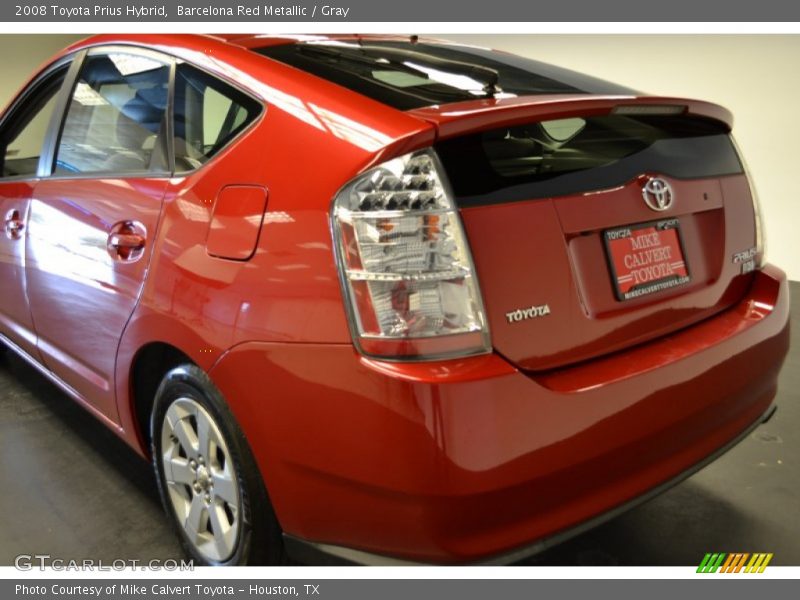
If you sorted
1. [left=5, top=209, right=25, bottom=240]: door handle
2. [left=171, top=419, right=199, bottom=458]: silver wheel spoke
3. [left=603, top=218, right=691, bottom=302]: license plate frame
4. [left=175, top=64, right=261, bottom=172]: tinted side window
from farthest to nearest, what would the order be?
[left=5, top=209, right=25, bottom=240]: door handle
[left=171, top=419, right=199, bottom=458]: silver wheel spoke
[left=175, top=64, right=261, bottom=172]: tinted side window
[left=603, top=218, right=691, bottom=302]: license plate frame

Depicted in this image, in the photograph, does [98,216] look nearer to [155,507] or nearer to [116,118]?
[116,118]

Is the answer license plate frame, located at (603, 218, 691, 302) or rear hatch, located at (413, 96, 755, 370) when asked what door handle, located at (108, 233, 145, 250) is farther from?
license plate frame, located at (603, 218, 691, 302)

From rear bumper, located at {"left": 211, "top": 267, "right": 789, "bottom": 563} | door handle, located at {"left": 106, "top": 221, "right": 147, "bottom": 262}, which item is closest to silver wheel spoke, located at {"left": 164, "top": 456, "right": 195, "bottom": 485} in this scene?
rear bumper, located at {"left": 211, "top": 267, "right": 789, "bottom": 563}

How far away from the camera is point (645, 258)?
4.43 feet

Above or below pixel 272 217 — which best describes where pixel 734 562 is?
below

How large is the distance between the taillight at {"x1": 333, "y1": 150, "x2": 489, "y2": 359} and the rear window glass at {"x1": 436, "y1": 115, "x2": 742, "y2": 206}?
7 cm

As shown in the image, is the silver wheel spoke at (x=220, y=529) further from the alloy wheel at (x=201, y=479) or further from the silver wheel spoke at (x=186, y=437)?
the silver wheel spoke at (x=186, y=437)

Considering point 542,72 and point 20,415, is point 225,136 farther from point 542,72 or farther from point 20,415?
point 20,415

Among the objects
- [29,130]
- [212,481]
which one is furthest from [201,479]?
[29,130]

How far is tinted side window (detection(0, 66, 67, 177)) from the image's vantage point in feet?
7.57

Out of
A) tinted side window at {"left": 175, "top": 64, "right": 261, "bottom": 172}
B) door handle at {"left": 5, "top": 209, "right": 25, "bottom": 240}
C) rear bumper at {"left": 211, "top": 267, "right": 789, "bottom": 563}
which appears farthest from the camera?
door handle at {"left": 5, "top": 209, "right": 25, "bottom": 240}

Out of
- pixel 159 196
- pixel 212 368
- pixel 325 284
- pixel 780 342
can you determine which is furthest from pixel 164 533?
pixel 780 342

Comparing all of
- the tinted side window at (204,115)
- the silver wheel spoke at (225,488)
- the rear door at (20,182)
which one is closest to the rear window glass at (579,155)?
the tinted side window at (204,115)

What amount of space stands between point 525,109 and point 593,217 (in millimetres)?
240
